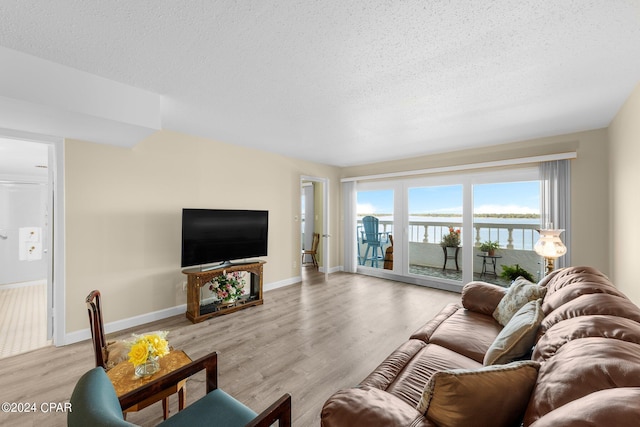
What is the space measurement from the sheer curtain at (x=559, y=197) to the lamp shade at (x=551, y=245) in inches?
43.9

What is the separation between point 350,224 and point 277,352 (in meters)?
3.87

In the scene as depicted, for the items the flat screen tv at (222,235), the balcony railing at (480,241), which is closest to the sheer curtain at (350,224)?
the balcony railing at (480,241)

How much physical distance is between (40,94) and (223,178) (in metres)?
2.26

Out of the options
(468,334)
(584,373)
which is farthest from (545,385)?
(468,334)

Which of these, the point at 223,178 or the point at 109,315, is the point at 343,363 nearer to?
the point at 109,315

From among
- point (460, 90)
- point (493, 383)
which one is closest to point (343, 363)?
point (493, 383)

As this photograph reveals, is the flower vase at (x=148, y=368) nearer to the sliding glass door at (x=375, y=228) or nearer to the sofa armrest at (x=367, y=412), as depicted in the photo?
the sofa armrest at (x=367, y=412)

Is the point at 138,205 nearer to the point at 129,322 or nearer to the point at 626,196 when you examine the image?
the point at 129,322

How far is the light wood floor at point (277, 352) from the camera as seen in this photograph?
6.56 ft

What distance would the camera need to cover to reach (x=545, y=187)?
3.75m

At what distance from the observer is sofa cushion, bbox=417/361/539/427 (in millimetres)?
904

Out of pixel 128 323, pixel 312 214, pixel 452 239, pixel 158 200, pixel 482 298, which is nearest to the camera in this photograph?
pixel 482 298

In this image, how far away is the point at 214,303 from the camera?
372cm

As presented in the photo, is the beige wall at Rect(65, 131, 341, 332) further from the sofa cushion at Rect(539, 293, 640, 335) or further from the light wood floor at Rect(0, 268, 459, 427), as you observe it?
the sofa cushion at Rect(539, 293, 640, 335)
